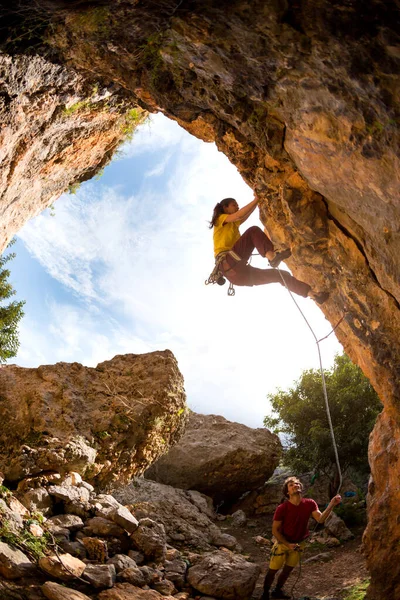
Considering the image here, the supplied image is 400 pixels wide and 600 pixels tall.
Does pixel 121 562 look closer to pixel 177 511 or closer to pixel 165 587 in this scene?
pixel 165 587

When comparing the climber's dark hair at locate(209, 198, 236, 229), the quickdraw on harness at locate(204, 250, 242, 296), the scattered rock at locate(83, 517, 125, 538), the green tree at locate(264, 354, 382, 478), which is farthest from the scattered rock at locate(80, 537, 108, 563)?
the green tree at locate(264, 354, 382, 478)

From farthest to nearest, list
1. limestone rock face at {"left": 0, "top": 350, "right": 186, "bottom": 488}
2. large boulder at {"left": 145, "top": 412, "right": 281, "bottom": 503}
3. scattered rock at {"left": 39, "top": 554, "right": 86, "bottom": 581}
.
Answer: large boulder at {"left": 145, "top": 412, "right": 281, "bottom": 503} < limestone rock face at {"left": 0, "top": 350, "right": 186, "bottom": 488} < scattered rock at {"left": 39, "top": 554, "right": 86, "bottom": 581}

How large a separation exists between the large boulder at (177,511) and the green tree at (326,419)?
16.8ft

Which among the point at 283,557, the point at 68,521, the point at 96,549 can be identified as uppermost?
the point at 283,557

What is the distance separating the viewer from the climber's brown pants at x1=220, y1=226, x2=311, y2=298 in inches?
276

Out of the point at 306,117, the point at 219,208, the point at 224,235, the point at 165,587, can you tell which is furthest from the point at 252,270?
the point at 165,587

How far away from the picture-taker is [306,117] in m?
4.77

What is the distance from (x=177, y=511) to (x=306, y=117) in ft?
35.9

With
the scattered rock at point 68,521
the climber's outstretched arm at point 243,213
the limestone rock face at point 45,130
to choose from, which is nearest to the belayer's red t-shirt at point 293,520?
the scattered rock at point 68,521

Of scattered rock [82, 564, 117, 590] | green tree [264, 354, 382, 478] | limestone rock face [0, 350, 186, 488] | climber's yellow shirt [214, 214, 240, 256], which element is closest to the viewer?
scattered rock [82, 564, 117, 590]

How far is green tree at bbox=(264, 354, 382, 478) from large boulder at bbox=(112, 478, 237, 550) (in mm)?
5115

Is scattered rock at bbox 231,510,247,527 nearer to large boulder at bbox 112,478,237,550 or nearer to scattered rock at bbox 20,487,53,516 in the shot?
large boulder at bbox 112,478,237,550

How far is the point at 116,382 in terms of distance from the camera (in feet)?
27.2

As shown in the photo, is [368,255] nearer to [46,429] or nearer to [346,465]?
[46,429]
